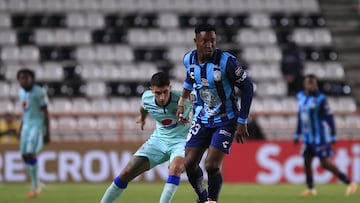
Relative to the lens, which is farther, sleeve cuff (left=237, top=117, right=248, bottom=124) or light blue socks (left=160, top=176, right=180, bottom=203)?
light blue socks (left=160, top=176, right=180, bottom=203)

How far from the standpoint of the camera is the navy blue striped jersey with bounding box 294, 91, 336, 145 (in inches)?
631

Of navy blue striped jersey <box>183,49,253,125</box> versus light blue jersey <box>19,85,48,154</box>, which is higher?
navy blue striped jersey <box>183,49,253,125</box>

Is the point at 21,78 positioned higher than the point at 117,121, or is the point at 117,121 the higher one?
the point at 21,78

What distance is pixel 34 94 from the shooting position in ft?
49.5

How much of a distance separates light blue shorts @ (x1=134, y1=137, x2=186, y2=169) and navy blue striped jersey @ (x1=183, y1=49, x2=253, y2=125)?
1.77ft

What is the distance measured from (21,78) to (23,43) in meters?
9.25

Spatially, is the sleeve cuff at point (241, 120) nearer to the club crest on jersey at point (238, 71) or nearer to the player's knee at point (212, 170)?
the club crest on jersey at point (238, 71)

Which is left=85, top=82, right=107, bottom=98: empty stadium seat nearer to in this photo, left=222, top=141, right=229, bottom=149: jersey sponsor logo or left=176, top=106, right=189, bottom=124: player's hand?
left=176, top=106, right=189, bottom=124: player's hand

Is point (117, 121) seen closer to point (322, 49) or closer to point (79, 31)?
point (79, 31)

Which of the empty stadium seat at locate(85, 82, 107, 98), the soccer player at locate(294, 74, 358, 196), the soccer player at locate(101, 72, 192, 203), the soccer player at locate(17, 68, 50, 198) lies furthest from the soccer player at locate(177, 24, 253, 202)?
the empty stadium seat at locate(85, 82, 107, 98)

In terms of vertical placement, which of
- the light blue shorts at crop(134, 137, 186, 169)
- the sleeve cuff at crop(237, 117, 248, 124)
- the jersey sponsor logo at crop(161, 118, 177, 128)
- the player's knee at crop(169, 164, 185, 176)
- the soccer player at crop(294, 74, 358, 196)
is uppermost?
the sleeve cuff at crop(237, 117, 248, 124)

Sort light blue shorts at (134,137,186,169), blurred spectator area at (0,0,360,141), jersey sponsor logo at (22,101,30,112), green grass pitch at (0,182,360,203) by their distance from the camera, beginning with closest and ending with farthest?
light blue shorts at (134,137,186,169)
green grass pitch at (0,182,360,203)
jersey sponsor logo at (22,101,30,112)
blurred spectator area at (0,0,360,141)

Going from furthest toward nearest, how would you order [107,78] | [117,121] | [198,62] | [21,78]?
[107,78]
[117,121]
[21,78]
[198,62]

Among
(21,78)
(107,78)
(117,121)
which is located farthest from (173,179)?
(107,78)
